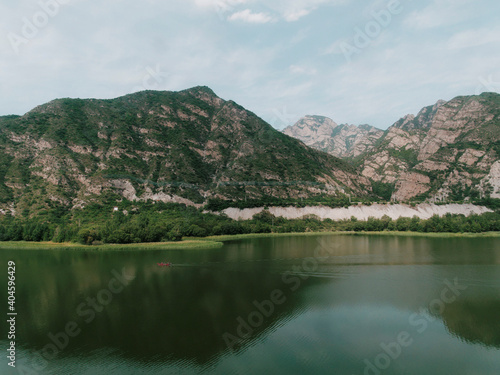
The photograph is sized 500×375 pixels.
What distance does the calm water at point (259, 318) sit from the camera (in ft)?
62.3

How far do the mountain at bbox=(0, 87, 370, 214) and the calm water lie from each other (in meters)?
69.1

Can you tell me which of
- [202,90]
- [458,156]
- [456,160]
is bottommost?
[456,160]

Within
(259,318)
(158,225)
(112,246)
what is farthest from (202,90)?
(259,318)

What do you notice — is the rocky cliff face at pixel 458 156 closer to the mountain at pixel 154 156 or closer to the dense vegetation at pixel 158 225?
the dense vegetation at pixel 158 225

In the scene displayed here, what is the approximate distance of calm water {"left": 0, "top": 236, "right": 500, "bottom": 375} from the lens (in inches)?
747

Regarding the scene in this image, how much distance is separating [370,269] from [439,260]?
13.2m

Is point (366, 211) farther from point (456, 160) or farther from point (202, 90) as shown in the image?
point (202, 90)

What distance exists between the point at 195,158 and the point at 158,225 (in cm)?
7772

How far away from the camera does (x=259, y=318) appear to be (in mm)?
25766

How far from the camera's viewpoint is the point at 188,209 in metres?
115

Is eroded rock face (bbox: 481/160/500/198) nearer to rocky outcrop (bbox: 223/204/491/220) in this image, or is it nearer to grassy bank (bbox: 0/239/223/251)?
rocky outcrop (bbox: 223/204/491/220)

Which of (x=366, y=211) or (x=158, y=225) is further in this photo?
(x=366, y=211)

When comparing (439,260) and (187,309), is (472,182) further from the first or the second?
(187,309)

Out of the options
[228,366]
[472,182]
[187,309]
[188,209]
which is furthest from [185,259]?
[472,182]
